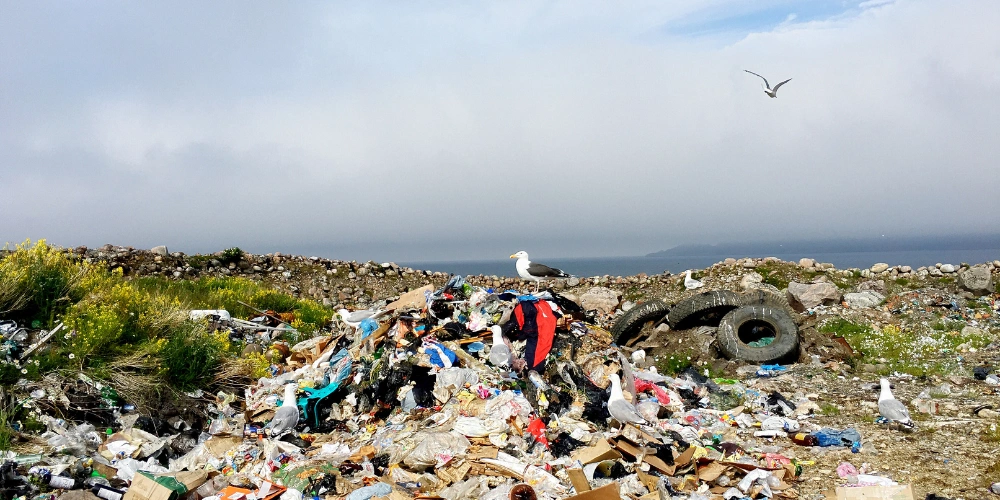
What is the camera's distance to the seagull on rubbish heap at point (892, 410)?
638cm

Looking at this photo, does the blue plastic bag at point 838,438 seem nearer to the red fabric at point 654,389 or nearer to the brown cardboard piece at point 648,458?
the brown cardboard piece at point 648,458

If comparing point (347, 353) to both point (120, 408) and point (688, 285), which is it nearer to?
point (120, 408)

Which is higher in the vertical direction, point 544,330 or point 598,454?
point 544,330

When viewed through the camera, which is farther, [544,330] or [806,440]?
[544,330]

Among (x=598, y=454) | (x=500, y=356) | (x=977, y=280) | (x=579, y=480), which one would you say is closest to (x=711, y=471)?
(x=598, y=454)

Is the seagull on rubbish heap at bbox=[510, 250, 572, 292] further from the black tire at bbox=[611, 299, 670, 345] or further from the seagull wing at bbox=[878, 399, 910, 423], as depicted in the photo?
the seagull wing at bbox=[878, 399, 910, 423]

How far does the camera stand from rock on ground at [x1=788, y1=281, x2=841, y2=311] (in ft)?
45.3

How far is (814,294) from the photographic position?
1395 cm

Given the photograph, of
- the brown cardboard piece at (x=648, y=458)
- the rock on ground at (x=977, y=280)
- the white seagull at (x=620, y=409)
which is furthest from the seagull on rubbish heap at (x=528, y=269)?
the rock on ground at (x=977, y=280)

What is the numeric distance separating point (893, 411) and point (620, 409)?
2878 millimetres

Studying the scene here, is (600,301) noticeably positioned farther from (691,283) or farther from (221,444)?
(221,444)

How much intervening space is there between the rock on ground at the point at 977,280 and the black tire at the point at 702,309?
6.86 meters

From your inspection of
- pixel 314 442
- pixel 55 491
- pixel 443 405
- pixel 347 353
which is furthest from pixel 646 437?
pixel 55 491

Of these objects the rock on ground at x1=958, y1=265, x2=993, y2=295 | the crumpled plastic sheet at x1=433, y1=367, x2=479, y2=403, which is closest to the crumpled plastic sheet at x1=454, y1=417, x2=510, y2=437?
the crumpled plastic sheet at x1=433, y1=367, x2=479, y2=403
